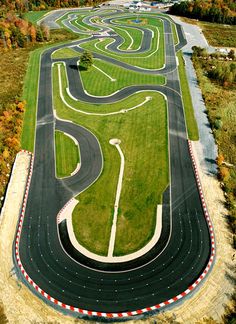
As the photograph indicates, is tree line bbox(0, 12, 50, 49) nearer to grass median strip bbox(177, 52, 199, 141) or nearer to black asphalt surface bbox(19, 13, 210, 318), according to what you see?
grass median strip bbox(177, 52, 199, 141)

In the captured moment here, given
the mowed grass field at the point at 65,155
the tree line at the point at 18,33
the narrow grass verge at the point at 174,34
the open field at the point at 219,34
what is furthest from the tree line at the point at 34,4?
the mowed grass field at the point at 65,155

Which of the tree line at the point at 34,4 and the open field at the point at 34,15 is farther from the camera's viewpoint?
the tree line at the point at 34,4

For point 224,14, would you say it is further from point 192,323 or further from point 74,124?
point 192,323

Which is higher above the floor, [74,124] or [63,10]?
[63,10]

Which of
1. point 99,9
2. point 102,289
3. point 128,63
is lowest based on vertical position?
point 102,289

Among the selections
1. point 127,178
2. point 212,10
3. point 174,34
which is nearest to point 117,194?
point 127,178

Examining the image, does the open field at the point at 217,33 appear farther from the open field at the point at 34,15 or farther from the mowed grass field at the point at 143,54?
the open field at the point at 34,15

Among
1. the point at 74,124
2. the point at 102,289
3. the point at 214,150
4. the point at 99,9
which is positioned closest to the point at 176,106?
the point at 214,150
